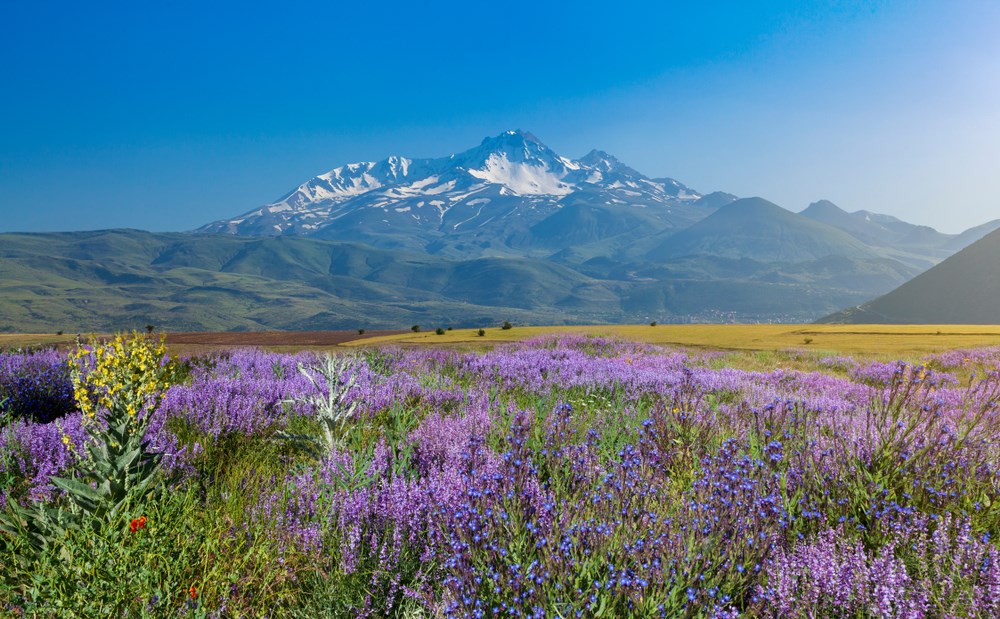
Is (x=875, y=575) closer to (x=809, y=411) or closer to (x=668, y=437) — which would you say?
(x=668, y=437)

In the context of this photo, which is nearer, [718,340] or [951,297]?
[718,340]

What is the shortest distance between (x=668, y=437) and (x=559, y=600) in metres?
2.83

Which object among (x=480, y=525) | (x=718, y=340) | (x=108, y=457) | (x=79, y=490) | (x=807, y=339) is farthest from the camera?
(x=718, y=340)

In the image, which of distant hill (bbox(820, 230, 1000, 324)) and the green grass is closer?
the green grass

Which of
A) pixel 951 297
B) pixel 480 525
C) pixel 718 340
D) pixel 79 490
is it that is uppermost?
pixel 951 297

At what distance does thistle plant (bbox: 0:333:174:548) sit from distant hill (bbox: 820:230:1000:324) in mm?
116014

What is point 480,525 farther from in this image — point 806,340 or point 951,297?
point 951,297

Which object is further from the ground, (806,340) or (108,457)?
(806,340)

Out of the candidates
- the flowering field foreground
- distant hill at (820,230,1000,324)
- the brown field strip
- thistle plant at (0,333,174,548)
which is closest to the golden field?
the brown field strip

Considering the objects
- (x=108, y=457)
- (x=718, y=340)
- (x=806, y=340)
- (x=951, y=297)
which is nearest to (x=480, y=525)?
(x=108, y=457)

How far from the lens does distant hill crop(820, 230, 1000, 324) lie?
103 meters

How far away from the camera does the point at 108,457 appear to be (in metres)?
3.24

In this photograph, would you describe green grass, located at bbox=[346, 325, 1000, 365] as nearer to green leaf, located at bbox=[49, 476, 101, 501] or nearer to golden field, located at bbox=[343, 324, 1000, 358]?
golden field, located at bbox=[343, 324, 1000, 358]

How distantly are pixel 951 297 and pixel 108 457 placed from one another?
141170 millimetres
